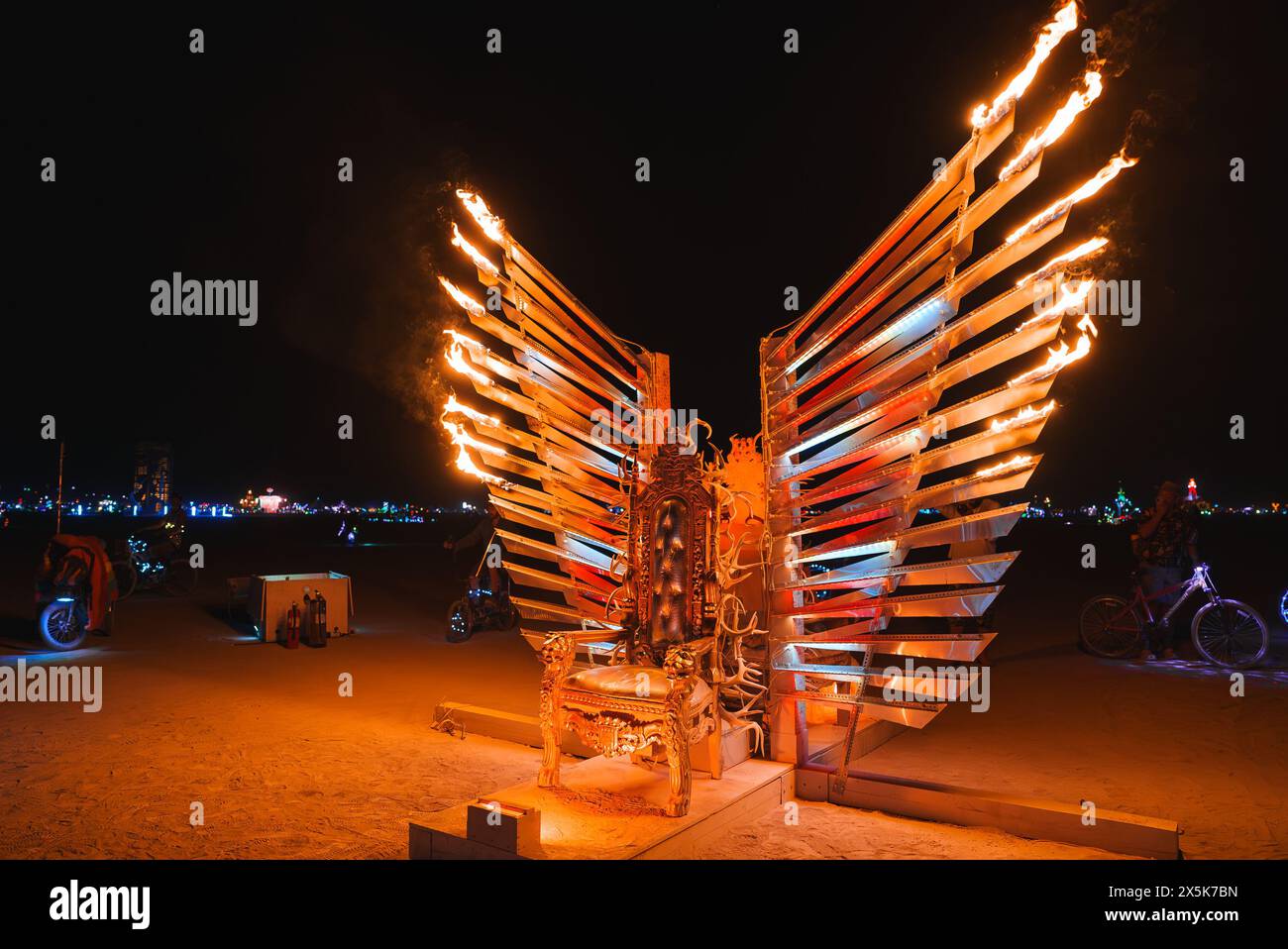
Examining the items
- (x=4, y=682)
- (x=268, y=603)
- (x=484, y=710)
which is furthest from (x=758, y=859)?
(x=268, y=603)

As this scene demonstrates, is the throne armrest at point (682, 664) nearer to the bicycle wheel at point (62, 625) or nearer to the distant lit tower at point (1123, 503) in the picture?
the bicycle wheel at point (62, 625)

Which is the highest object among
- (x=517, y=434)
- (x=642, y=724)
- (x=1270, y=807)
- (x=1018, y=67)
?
(x=1018, y=67)

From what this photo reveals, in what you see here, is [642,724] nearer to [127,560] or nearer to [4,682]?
[4,682]

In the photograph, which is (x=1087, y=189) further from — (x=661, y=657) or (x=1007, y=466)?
(x=661, y=657)

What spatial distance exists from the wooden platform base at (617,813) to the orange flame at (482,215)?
3.24m

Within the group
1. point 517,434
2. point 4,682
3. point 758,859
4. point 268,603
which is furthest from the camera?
point 268,603

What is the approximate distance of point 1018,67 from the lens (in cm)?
333

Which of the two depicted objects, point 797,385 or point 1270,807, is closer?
point 1270,807

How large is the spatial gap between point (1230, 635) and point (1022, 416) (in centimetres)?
583

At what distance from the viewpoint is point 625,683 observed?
3822 mm

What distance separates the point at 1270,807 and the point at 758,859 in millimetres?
2695

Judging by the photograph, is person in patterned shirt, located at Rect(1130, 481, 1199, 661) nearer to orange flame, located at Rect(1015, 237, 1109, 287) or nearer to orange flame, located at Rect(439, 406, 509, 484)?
orange flame, located at Rect(1015, 237, 1109, 287)

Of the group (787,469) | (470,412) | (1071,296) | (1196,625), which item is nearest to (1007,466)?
(1071,296)

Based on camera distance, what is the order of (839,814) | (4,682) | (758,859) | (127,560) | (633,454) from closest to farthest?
(758,859) < (839,814) < (633,454) < (4,682) < (127,560)
